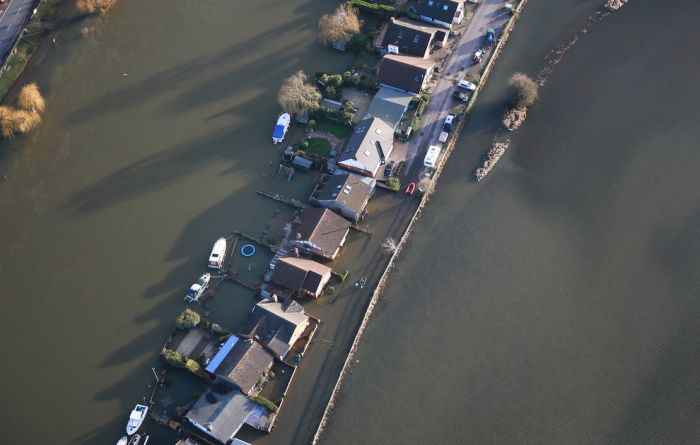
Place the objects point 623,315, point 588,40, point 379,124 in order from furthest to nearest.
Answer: point 588,40 → point 379,124 → point 623,315

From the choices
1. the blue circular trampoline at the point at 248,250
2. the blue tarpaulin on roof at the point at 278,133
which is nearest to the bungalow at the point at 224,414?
the blue circular trampoline at the point at 248,250

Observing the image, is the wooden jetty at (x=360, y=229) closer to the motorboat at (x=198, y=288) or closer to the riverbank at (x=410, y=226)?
the riverbank at (x=410, y=226)

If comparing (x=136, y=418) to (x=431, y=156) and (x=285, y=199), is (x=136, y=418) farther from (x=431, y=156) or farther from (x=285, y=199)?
(x=431, y=156)

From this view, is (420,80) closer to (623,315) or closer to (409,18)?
(409,18)

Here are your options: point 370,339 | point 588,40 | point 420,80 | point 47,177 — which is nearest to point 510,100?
point 420,80

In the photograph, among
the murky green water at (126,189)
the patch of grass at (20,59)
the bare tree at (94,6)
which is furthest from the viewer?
Result: the bare tree at (94,6)

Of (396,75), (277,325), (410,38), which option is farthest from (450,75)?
(277,325)
